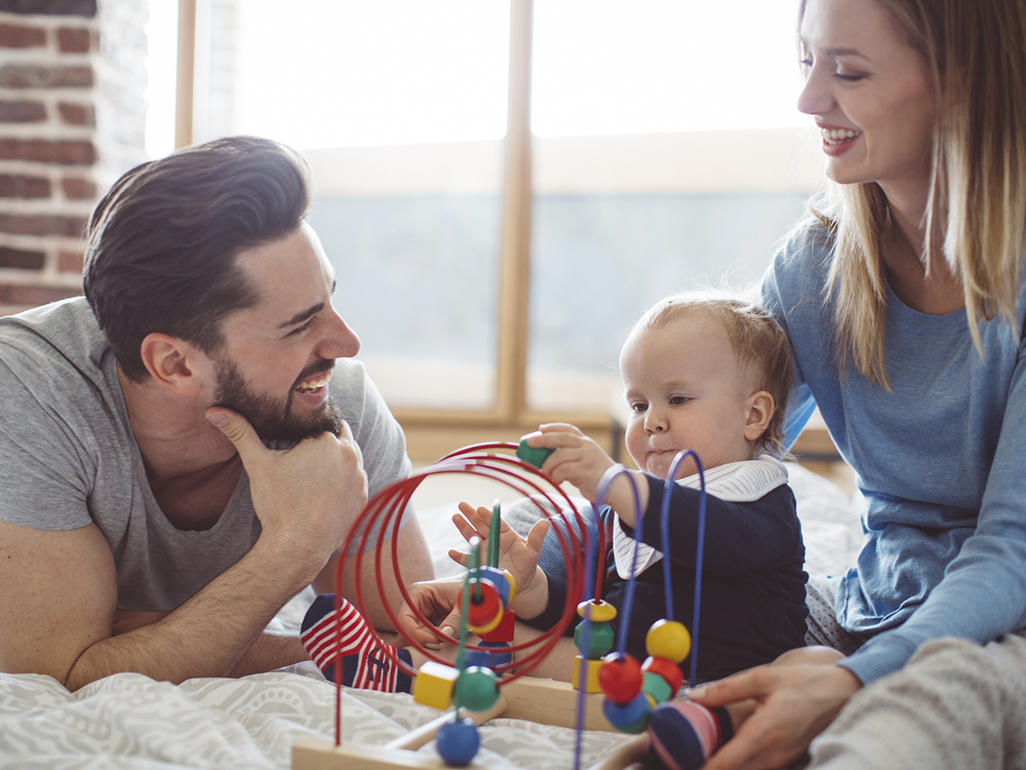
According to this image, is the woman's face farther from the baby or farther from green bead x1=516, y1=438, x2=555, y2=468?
green bead x1=516, y1=438, x2=555, y2=468

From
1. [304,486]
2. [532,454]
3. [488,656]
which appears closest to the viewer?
[532,454]

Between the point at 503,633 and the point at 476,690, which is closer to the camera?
the point at 476,690

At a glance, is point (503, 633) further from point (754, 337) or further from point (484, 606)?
point (754, 337)

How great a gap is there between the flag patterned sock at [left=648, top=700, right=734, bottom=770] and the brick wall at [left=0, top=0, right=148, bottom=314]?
2.51 metres

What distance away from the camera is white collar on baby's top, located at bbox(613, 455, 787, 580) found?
3.87ft

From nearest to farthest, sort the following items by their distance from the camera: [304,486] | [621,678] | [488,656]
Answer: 1. [621,678]
2. [488,656]
3. [304,486]

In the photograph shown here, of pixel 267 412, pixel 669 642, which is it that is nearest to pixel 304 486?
pixel 267 412

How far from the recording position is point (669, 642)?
907 mm

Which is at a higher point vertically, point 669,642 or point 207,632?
point 669,642

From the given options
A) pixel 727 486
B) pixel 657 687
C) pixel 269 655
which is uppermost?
pixel 727 486

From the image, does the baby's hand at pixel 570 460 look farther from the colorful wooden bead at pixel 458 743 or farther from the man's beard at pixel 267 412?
the man's beard at pixel 267 412

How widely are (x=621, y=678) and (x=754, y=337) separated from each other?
63cm

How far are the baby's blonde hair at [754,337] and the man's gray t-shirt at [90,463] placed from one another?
1.76ft

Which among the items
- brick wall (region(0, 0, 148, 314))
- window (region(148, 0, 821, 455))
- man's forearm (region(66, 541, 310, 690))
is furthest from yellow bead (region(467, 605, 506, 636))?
window (region(148, 0, 821, 455))
